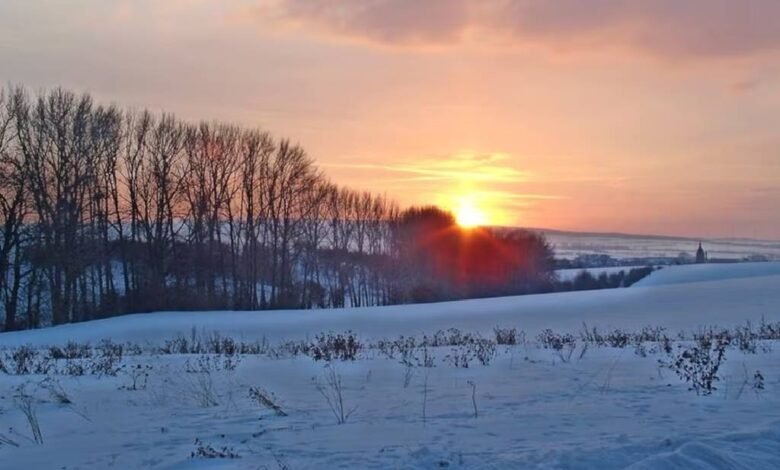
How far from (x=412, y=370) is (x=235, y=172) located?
47.6 meters

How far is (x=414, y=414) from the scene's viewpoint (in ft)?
23.4

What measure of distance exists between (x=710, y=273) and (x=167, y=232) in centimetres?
5320

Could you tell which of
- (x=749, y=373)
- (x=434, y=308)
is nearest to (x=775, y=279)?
(x=434, y=308)

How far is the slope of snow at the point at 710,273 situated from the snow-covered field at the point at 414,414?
57.3 metres

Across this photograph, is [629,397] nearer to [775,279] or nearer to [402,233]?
[775,279]

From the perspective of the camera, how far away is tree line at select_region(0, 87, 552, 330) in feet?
134

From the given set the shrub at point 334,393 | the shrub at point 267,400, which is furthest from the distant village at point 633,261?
the shrub at point 267,400

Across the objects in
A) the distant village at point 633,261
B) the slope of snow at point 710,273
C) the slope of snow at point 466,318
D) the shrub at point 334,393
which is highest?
the distant village at point 633,261

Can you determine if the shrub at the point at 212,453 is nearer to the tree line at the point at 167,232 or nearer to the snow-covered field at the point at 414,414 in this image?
the snow-covered field at the point at 414,414

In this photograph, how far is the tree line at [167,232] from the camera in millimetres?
40719

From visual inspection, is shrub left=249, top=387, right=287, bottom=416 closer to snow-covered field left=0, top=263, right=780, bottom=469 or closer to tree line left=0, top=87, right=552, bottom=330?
snow-covered field left=0, top=263, right=780, bottom=469

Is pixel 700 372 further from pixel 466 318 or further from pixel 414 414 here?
pixel 466 318

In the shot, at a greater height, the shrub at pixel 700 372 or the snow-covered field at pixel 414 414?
the shrub at pixel 700 372

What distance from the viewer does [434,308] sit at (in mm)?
41969
